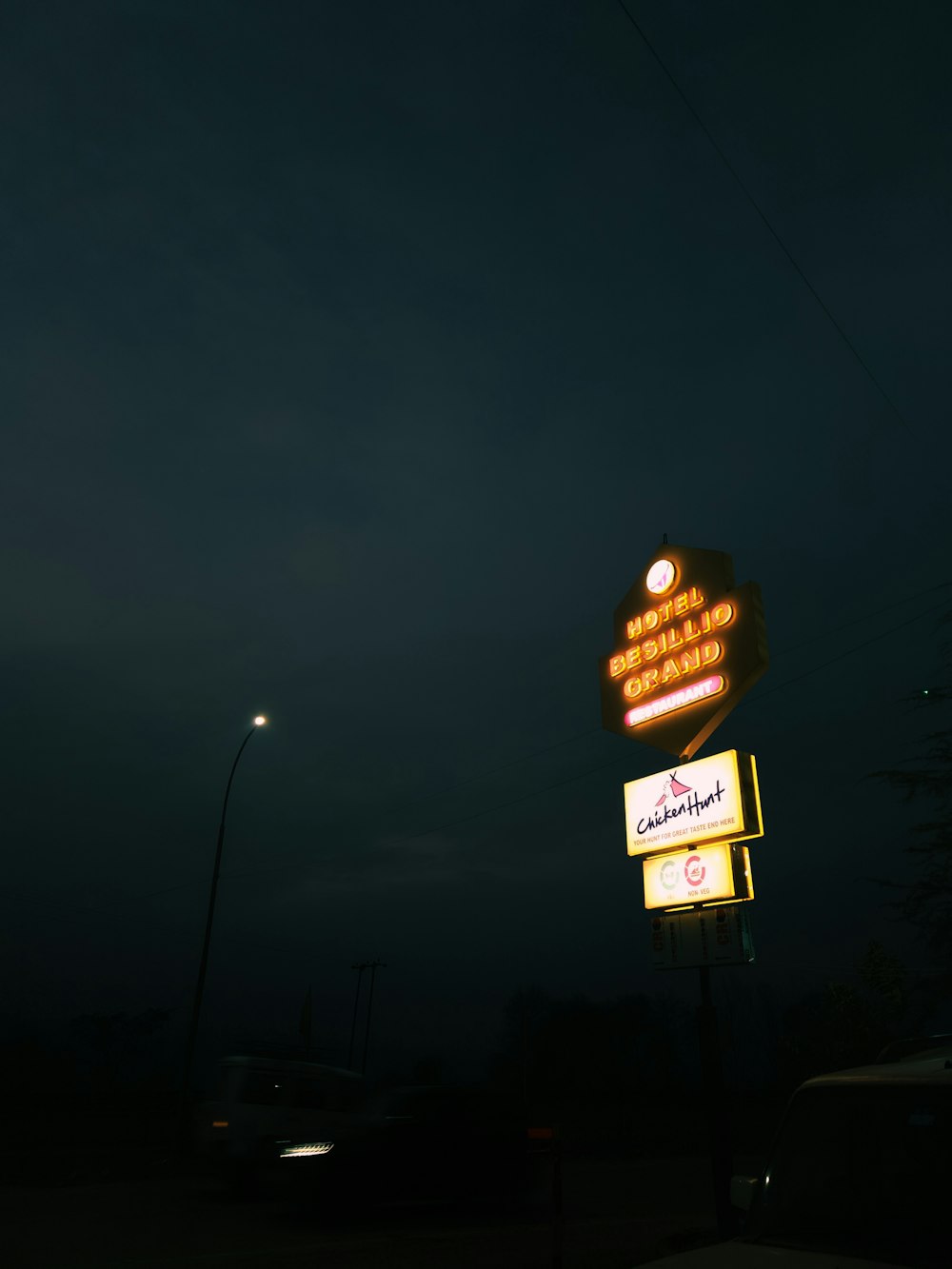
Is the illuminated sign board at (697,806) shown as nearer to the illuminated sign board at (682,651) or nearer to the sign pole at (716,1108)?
the illuminated sign board at (682,651)

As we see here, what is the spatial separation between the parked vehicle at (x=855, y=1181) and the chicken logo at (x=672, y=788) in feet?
28.7

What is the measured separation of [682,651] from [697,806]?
9.51 feet

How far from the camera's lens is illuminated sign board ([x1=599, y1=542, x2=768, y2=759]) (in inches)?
520

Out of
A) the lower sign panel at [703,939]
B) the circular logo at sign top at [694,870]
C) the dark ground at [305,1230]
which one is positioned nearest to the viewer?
the dark ground at [305,1230]

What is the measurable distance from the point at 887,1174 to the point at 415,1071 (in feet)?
187

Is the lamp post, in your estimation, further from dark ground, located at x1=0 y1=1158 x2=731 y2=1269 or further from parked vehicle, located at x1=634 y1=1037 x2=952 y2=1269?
parked vehicle, located at x1=634 y1=1037 x2=952 y2=1269

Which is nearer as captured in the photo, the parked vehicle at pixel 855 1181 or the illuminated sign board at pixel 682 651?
the parked vehicle at pixel 855 1181

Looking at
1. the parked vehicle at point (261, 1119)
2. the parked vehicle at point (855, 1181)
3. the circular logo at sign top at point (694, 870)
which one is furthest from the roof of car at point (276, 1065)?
the parked vehicle at point (855, 1181)

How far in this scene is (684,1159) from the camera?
2320 cm

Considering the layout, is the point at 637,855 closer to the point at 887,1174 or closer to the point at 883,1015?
the point at 887,1174

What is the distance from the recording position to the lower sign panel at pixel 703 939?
37.6 ft

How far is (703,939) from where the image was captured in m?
11.8

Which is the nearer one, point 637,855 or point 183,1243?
point 183,1243

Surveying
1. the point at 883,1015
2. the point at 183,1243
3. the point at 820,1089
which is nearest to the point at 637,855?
the point at 183,1243
